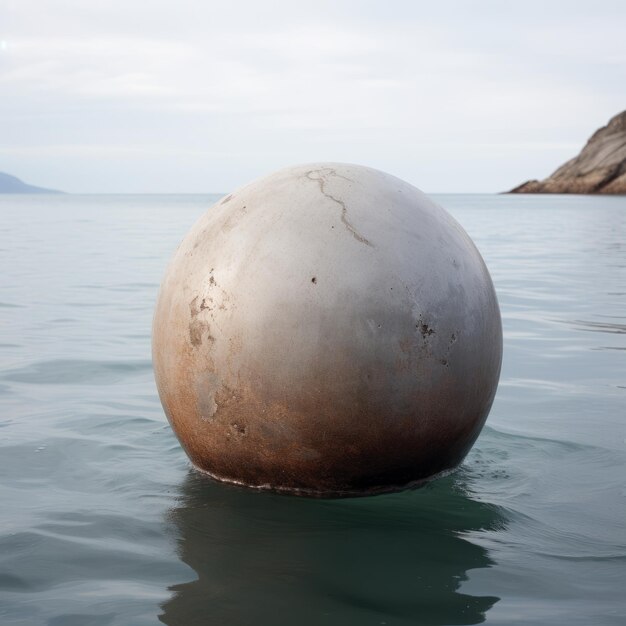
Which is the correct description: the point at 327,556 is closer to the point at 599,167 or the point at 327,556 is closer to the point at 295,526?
the point at 295,526

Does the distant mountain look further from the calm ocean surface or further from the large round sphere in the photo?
the large round sphere

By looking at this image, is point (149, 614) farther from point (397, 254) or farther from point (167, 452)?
point (167, 452)

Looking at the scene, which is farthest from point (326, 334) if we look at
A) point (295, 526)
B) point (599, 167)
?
point (599, 167)

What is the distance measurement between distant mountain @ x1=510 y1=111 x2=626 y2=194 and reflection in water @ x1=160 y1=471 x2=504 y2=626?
99.4 meters

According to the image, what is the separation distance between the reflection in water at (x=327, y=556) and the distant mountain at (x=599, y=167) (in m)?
99.4

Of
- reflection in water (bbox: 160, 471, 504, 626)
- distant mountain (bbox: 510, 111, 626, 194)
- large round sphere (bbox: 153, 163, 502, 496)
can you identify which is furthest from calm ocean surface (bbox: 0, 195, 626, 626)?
distant mountain (bbox: 510, 111, 626, 194)

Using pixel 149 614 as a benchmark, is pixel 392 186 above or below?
above

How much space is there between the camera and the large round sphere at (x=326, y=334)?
4.48 meters

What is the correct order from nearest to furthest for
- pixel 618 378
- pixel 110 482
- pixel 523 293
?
pixel 110 482
pixel 618 378
pixel 523 293

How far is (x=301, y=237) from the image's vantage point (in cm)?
458

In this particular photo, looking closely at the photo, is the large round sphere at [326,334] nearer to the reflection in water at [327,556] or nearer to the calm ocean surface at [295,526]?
the reflection in water at [327,556]

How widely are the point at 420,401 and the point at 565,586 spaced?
1.08 metres

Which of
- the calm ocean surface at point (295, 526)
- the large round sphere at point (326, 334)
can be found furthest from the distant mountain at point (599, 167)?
the large round sphere at point (326, 334)

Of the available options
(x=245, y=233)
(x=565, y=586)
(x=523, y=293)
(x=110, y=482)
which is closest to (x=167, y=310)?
(x=245, y=233)
